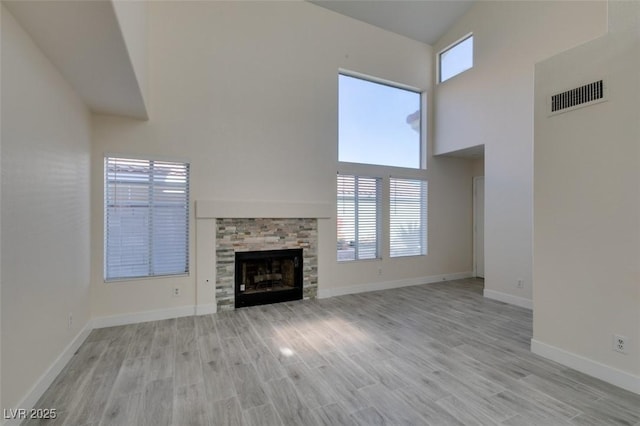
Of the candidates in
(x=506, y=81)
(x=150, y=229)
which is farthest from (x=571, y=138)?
(x=150, y=229)

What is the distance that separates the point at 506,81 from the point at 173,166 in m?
5.35

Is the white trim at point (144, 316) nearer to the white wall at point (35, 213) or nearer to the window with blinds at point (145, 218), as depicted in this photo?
the window with blinds at point (145, 218)

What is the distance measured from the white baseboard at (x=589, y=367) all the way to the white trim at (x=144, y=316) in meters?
4.14

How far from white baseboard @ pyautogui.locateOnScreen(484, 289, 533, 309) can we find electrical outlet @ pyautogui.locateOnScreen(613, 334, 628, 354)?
214cm

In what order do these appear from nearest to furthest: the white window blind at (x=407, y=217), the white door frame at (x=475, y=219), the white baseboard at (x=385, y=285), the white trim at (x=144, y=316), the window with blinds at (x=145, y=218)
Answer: the white trim at (x=144, y=316), the window with blinds at (x=145, y=218), the white baseboard at (x=385, y=285), the white window blind at (x=407, y=217), the white door frame at (x=475, y=219)

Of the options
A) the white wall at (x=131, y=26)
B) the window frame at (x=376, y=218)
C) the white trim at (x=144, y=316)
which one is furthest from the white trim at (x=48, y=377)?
the window frame at (x=376, y=218)

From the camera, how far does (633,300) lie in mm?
2357

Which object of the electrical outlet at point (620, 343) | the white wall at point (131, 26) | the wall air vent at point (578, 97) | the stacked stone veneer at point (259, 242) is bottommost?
the electrical outlet at point (620, 343)

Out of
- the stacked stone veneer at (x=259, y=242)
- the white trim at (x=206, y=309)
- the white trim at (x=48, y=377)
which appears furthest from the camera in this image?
the stacked stone veneer at (x=259, y=242)

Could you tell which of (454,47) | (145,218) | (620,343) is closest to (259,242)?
(145,218)

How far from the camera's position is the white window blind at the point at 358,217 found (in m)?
5.27

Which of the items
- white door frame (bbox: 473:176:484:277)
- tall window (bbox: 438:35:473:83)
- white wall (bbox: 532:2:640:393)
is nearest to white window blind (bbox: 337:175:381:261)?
white door frame (bbox: 473:176:484:277)

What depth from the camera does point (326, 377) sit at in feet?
8.28

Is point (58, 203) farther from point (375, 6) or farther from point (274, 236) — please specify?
point (375, 6)
